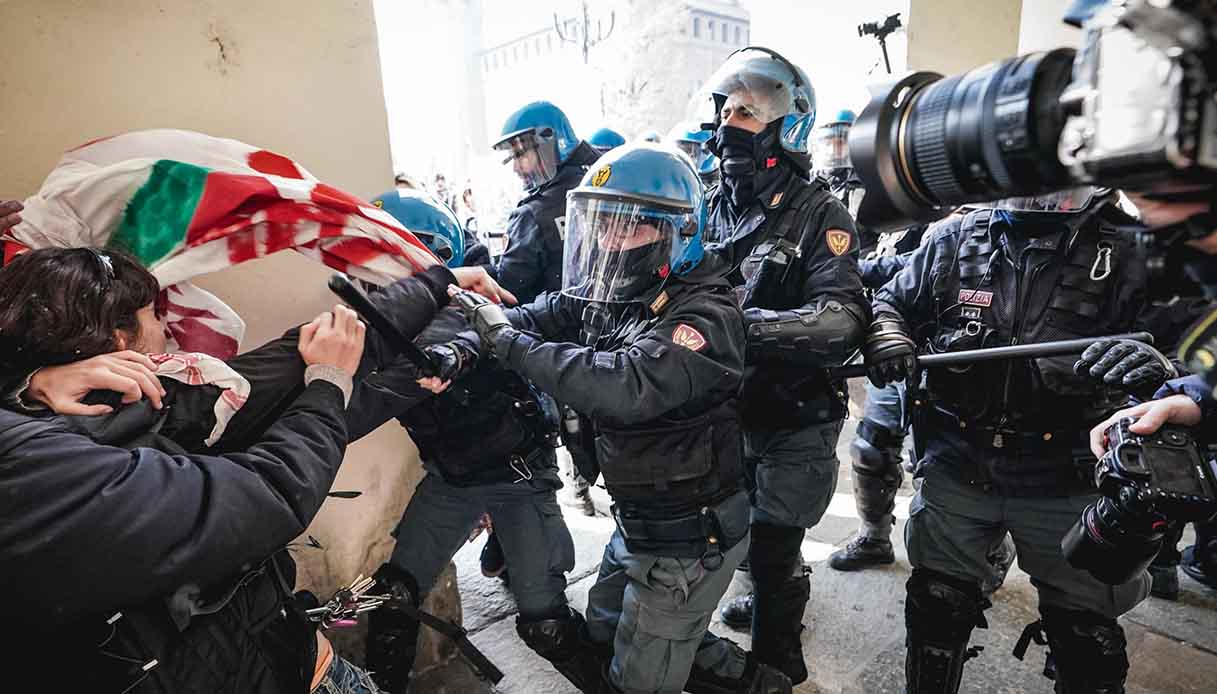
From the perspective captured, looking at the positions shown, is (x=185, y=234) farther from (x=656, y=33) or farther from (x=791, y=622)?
(x=656, y=33)

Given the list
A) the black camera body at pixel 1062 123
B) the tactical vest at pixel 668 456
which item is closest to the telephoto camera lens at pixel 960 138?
the black camera body at pixel 1062 123

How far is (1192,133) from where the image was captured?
0.74 metres

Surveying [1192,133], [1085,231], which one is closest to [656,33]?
[1085,231]

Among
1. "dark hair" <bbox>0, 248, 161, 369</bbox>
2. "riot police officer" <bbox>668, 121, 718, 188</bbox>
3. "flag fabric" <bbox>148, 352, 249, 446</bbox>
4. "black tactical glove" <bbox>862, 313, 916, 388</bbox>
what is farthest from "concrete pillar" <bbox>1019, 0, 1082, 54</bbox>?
"dark hair" <bbox>0, 248, 161, 369</bbox>

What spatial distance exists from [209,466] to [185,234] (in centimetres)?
80

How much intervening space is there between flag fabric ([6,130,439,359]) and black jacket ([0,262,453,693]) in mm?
459

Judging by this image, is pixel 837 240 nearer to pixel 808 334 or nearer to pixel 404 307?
pixel 808 334

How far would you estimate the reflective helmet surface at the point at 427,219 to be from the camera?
230cm

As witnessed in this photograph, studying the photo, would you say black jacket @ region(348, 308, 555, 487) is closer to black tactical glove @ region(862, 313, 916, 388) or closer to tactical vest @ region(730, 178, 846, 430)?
tactical vest @ region(730, 178, 846, 430)

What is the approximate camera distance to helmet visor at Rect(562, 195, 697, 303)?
1.90m

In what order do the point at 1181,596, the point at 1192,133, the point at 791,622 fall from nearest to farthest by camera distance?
1. the point at 1192,133
2. the point at 791,622
3. the point at 1181,596

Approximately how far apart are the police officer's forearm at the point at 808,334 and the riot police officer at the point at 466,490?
843 millimetres

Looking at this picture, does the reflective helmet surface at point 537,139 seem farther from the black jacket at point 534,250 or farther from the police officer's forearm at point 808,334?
the police officer's forearm at point 808,334

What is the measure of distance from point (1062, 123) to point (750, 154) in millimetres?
1634
